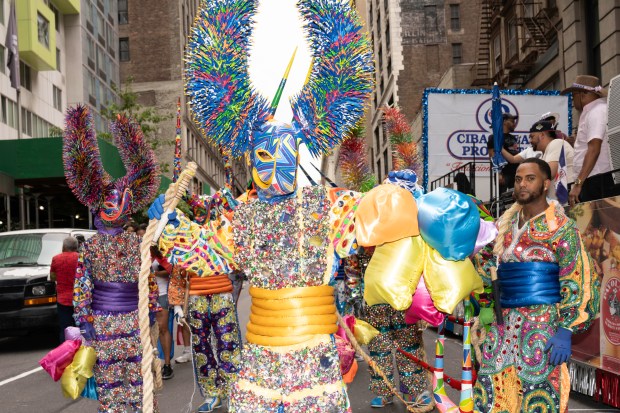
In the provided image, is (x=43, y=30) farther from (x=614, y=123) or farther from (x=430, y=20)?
(x=614, y=123)

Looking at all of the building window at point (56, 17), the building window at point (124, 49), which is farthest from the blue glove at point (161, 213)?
the building window at point (124, 49)

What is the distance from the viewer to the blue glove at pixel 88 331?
5254 mm

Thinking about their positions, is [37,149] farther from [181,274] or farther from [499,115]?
[499,115]

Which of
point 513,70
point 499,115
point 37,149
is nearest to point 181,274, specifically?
point 499,115

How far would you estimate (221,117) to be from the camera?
3535mm

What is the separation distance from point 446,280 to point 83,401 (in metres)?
5.48

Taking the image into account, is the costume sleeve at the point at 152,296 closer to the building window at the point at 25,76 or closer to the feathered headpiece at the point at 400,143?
the feathered headpiece at the point at 400,143

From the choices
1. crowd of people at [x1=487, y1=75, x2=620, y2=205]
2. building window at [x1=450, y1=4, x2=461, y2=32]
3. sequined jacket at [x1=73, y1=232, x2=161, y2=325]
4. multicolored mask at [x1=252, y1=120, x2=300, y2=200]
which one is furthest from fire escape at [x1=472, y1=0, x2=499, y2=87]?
multicolored mask at [x1=252, y1=120, x2=300, y2=200]

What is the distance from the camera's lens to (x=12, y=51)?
926 inches

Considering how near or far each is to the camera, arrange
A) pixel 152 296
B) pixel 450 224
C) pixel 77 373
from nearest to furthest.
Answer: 1. pixel 450 224
2. pixel 77 373
3. pixel 152 296

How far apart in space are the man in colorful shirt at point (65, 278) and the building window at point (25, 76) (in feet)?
68.5

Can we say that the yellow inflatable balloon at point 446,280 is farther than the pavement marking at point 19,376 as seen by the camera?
No

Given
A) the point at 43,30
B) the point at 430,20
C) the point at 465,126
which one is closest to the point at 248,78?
the point at 465,126

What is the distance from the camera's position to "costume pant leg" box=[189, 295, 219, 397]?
6469 mm
